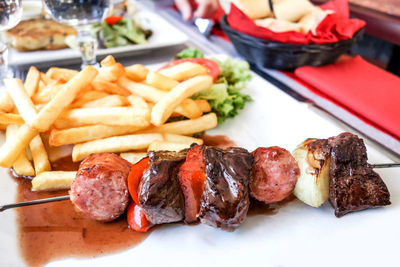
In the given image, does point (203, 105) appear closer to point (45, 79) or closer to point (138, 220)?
point (138, 220)

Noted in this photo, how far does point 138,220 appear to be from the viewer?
1698 millimetres

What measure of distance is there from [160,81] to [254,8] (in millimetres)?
1518

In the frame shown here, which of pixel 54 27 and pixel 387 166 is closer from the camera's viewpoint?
pixel 387 166

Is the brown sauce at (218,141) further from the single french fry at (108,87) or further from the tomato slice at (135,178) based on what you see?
the tomato slice at (135,178)

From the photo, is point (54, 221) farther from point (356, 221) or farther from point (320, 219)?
point (356, 221)

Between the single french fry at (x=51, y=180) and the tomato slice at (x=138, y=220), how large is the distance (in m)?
0.43

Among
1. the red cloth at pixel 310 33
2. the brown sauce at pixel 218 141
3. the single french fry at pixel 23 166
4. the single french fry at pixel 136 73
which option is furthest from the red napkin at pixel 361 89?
the single french fry at pixel 23 166

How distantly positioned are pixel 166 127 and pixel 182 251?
891mm

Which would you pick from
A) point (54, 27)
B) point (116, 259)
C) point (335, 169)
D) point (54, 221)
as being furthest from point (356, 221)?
point (54, 27)

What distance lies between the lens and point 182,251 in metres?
1.61

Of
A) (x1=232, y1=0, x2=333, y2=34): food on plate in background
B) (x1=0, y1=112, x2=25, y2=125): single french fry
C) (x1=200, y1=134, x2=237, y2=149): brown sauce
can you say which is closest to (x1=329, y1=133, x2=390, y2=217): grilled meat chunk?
(x1=200, y1=134, x2=237, y2=149): brown sauce

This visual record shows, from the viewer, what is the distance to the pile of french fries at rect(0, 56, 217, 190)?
6.68 ft

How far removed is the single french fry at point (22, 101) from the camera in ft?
6.74

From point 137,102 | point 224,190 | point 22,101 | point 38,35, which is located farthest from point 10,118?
point 38,35
